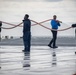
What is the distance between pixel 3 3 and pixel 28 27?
16513mm

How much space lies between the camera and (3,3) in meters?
34.2

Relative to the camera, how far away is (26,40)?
18.0 meters

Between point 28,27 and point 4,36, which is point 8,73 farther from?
point 4,36

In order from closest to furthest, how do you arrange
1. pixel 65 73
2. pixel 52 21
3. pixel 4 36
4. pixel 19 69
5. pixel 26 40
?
pixel 65 73 < pixel 19 69 < pixel 26 40 < pixel 52 21 < pixel 4 36

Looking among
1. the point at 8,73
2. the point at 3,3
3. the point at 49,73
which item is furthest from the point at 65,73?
the point at 3,3

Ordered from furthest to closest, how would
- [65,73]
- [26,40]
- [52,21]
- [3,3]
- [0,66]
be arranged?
1. [3,3]
2. [52,21]
3. [26,40]
4. [0,66]
5. [65,73]

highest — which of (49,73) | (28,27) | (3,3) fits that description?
(3,3)

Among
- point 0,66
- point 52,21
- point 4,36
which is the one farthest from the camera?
point 4,36

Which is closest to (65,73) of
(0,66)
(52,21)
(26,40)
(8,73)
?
(8,73)

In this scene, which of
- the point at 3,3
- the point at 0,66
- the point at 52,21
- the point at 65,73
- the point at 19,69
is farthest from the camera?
the point at 3,3

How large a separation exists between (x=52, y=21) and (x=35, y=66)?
32.2 feet

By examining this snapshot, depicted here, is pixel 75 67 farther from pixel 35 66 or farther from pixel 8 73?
pixel 8 73

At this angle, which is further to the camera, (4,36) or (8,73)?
(4,36)

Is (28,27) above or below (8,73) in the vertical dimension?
above
